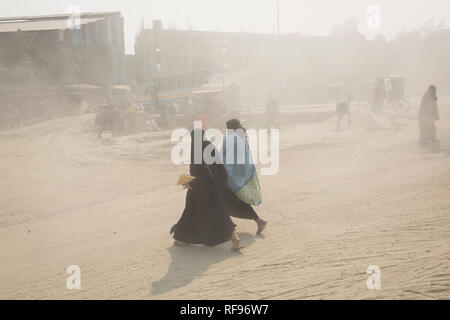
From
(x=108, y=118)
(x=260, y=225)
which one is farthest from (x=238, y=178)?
(x=108, y=118)

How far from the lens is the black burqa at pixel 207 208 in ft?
18.8

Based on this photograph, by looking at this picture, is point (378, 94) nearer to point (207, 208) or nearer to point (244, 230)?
point (244, 230)

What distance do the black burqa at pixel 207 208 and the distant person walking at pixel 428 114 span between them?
388 inches

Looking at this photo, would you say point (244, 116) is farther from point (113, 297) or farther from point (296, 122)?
point (113, 297)

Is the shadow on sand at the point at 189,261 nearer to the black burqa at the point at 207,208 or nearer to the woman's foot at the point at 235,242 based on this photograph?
the woman's foot at the point at 235,242

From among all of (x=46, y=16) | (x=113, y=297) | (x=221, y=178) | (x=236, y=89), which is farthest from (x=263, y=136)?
(x=46, y=16)

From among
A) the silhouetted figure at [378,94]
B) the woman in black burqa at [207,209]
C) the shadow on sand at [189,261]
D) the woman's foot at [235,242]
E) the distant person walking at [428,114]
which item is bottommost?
the shadow on sand at [189,261]

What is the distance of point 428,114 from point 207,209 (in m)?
10.1

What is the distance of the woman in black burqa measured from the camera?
18.8 ft

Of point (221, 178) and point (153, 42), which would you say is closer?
point (221, 178)

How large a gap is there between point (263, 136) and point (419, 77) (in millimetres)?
35289

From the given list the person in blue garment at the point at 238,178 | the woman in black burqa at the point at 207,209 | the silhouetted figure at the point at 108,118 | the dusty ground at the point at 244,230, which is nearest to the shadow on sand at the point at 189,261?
the dusty ground at the point at 244,230

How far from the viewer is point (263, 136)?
18422mm

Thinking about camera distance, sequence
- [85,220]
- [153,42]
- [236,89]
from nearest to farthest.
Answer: [85,220]
[236,89]
[153,42]
